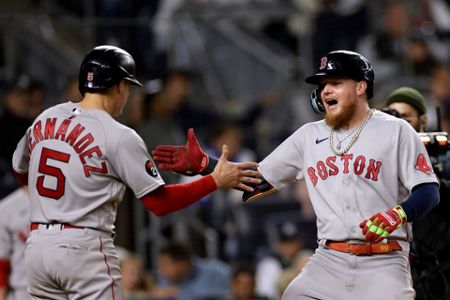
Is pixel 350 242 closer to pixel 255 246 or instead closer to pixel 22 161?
pixel 22 161

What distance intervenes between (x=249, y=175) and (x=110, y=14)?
614 centimetres

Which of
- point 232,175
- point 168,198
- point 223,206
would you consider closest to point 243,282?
point 223,206

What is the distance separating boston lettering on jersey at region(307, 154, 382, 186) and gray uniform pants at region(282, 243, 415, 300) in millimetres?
412

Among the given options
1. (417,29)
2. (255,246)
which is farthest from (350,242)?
(417,29)

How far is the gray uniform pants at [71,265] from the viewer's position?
5.88m

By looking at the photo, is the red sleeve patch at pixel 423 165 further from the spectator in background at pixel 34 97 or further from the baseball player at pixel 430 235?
the spectator in background at pixel 34 97

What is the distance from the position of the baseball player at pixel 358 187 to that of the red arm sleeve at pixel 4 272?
296 cm

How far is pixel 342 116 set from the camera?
603 cm

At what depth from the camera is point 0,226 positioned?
8.21 m

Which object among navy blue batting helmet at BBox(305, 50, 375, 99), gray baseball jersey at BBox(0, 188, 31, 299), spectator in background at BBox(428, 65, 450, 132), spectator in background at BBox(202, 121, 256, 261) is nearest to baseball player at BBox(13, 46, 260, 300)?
navy blue batting helmet at BBox(305, 50, 375, 99)

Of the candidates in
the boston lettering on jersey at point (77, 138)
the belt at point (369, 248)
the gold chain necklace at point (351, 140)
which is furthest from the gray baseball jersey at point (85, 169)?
the belt at point (369, 248)

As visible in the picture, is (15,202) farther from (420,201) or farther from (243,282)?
(420,201)

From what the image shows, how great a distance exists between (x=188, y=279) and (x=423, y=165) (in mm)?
4783

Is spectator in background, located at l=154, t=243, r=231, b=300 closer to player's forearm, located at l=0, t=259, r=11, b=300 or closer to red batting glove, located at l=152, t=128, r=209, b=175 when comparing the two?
player's forearm, located at l=0, t=259, r=11, b=300
